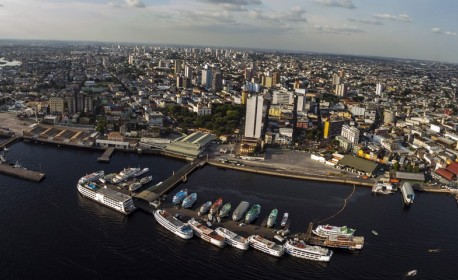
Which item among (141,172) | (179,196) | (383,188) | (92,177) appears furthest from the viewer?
(141,172)

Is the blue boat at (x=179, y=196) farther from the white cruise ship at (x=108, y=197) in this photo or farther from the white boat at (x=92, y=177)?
the white boat at (x=92, y=177)

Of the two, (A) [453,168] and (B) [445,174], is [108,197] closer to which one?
(B) [445,174]

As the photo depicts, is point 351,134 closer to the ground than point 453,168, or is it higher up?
higher up

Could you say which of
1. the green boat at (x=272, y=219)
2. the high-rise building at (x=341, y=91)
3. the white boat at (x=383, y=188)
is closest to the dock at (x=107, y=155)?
the green boat at (x=272, y=219)

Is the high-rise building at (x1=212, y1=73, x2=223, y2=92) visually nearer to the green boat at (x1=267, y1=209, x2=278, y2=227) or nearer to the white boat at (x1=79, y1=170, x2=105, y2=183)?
the white boat at (x1=79, y1=170, x2=105, y2=183)

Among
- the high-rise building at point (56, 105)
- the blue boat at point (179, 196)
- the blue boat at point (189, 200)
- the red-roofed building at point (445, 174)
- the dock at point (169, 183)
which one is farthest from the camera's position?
the high-rise building at point (56, 105)

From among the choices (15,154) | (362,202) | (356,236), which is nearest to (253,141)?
(362,202)

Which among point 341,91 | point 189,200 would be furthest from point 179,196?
point 341,91
